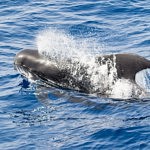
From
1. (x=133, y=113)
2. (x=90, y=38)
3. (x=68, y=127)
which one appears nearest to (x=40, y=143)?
(x=68, y=127)

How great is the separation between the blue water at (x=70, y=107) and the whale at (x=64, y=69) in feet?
1.03

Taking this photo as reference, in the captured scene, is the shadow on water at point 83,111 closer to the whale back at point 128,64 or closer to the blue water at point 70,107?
the blue water at point 70,107

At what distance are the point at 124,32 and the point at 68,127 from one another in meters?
9.48

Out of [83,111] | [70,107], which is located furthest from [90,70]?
[83,111]

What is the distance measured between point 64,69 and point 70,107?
1.90 metres

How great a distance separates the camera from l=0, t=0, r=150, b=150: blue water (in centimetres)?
1244

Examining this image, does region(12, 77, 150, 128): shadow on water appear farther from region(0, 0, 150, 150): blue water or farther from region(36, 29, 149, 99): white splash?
region(36, 29, 149, 99): white splash

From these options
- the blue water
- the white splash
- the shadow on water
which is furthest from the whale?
the shadow on water

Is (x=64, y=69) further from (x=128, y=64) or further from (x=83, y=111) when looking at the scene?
(x=83, y=111)

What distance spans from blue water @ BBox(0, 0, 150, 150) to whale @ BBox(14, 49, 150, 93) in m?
0.31

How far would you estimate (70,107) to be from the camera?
14.3m

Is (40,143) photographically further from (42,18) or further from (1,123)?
(42,18)

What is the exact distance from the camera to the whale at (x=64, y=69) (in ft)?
48.1

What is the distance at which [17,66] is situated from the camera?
1700 centimetres
